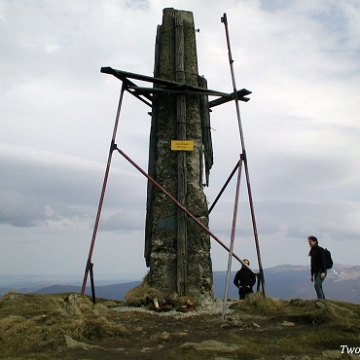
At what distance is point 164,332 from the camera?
654 centimetres

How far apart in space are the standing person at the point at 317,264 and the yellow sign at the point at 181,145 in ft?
11.5

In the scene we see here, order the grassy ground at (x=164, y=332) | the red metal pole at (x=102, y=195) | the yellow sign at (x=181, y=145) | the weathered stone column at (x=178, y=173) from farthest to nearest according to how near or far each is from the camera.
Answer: the yellow sign at (x=181, y=145)
the weathered stone column at (x=178, y=173)
the red metal pole at (x=102, y=195)
the grassy ground at (x=164, y=332)

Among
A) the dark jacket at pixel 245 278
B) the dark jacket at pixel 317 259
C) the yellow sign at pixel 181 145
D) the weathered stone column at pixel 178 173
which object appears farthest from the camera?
the dark jacket at pixel 245 278

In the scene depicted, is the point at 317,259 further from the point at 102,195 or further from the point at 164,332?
the point at 102,195

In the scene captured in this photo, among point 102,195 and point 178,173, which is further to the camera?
point 178,173

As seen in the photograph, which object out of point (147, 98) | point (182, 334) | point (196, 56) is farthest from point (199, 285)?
point (196, 56)

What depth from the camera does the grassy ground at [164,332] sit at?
5.50 meters

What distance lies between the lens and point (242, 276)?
35.4 ft

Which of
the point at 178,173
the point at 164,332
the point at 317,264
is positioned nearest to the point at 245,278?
the point at 317,264

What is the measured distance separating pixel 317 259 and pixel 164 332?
4.34 metres

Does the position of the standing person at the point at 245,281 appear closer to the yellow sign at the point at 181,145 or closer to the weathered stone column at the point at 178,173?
the weathered stone column at the point at 178,173

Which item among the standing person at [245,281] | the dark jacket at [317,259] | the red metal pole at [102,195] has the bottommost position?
the standing person at [245,281]

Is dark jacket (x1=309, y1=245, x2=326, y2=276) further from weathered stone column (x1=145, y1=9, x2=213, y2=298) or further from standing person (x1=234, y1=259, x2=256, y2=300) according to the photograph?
weathered stone column (x1=145, y1=9, x2=213, y2=298)

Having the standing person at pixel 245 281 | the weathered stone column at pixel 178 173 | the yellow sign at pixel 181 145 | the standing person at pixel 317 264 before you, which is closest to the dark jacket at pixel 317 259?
the standing person at pixel 317 264
